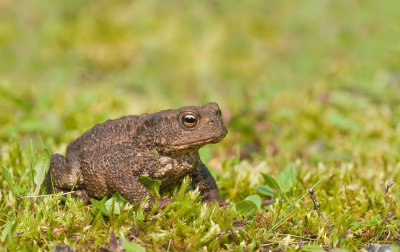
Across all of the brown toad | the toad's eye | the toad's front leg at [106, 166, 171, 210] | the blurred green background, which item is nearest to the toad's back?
the brown toad

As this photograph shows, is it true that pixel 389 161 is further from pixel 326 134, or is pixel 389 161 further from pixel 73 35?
pixel 73 35

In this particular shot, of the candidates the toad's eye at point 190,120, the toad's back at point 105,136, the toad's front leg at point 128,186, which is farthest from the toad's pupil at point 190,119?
the toad's front leg at point 128,186

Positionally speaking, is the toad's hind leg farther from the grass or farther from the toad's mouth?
the toad's mouth

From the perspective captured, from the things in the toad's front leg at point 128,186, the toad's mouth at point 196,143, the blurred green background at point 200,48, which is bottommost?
the toad's front leg at point 128,186

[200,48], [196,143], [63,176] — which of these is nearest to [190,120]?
[196,143]

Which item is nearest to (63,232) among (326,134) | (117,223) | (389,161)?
(117,223)

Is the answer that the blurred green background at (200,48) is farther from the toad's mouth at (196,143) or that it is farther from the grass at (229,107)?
the toad's mouth at (196,143)
